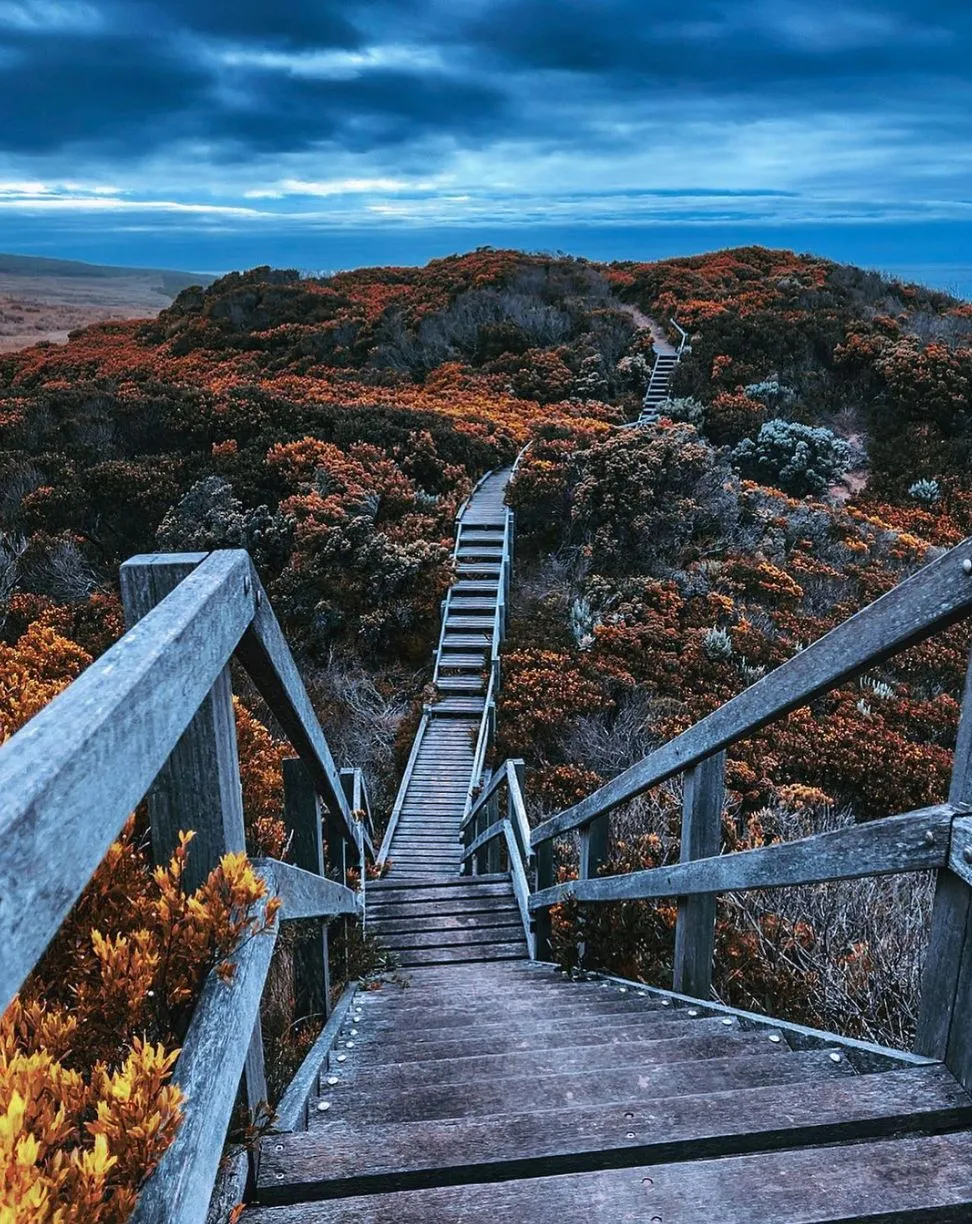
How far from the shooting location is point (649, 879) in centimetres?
329

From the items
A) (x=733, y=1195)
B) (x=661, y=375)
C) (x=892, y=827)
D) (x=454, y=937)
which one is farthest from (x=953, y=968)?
(x=661, y=375)

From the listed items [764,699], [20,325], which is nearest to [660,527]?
[764,699]

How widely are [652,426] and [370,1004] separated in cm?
1788

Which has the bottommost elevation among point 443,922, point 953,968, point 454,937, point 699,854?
point 443,922

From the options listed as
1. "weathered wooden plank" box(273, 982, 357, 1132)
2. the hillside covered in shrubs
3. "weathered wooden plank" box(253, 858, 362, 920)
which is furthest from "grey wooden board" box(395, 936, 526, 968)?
"weathered wooden plank" box(253, 858, 362, 920)

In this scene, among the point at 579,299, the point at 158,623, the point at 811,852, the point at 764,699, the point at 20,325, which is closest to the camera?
the point at 158,623

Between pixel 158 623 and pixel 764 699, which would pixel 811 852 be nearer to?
pixel 764 699

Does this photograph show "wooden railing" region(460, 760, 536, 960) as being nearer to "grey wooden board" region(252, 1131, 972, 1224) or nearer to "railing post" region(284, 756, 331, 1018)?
"railing post" region(284, 756, 331, 1018)

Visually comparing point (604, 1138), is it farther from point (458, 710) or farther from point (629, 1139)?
point (458, 710)

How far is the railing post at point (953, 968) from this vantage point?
→ 1688 mm

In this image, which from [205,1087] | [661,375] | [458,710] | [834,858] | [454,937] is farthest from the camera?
[661,375]

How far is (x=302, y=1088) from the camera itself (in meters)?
2.12

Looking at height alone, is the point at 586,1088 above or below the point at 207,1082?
below

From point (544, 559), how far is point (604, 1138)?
607 inches
